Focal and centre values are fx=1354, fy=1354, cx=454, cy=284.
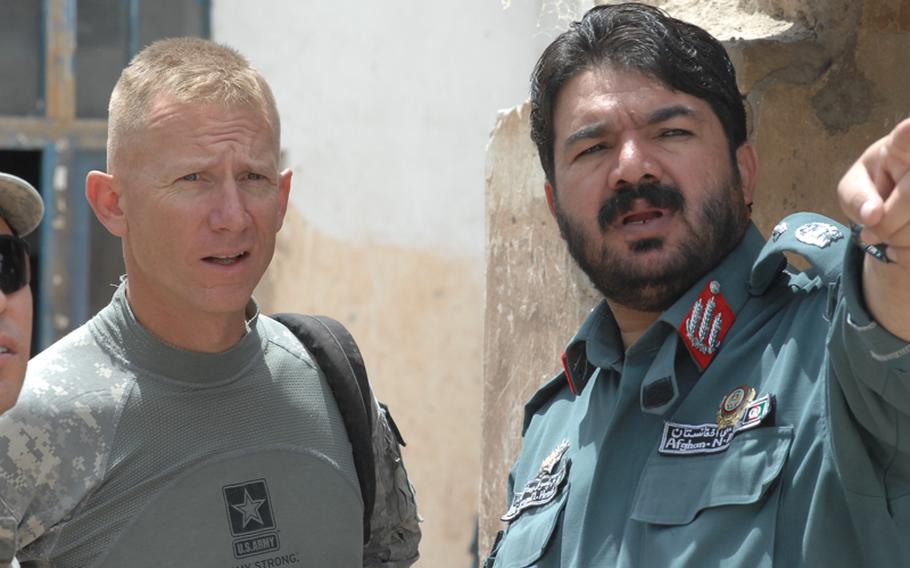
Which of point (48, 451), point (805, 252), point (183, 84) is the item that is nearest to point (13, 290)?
point (48, 451)

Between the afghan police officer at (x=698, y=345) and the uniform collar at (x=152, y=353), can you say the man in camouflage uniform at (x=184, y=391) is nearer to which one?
the uniform collar at (x=152, y=353)

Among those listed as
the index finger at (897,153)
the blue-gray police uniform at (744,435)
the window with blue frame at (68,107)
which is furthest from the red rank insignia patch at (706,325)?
the window with blue frame at (68,107)

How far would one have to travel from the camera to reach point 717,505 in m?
1.81

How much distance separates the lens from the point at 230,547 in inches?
84.4

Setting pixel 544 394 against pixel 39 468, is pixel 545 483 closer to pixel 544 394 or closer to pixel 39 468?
pixel 544 394

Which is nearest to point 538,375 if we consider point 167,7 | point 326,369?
point 326,369

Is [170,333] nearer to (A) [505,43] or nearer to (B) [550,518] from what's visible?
(B) [550,518]

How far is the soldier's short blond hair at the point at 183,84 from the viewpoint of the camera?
2.24 meters

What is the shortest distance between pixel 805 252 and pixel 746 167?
0.43 m

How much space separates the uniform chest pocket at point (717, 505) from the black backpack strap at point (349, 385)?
0.63 metres

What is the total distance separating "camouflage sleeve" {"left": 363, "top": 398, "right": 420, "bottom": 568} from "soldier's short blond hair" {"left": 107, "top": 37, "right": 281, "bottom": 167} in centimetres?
58

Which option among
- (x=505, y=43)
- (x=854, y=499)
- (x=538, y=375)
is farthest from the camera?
(x=505, y=43)

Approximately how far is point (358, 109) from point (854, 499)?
378cm

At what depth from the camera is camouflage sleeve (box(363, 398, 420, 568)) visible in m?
2.48
